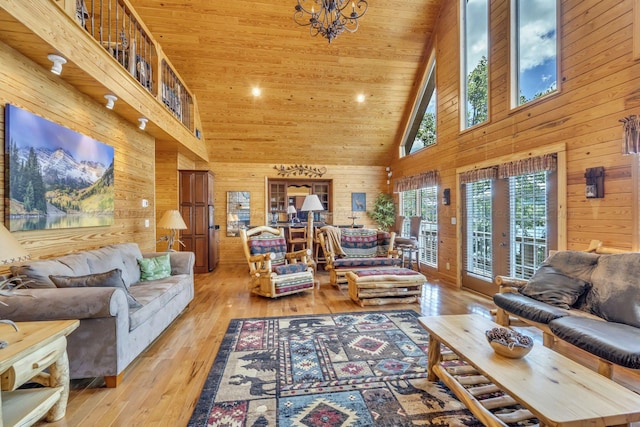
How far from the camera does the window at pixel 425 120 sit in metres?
6.11

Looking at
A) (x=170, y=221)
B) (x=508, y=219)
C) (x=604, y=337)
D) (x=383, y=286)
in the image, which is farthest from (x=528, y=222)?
(x=170, y=221)

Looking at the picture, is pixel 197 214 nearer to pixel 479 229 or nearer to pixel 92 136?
pixel 92 136

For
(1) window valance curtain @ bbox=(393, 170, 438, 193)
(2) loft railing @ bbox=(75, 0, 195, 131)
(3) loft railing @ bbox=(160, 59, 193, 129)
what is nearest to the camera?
(2) loft railing @ bbox=(75, 0, 195, 131)

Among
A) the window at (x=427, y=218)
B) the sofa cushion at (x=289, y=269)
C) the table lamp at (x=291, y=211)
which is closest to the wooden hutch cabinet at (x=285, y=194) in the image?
the table lamp at (x=291, y=211)

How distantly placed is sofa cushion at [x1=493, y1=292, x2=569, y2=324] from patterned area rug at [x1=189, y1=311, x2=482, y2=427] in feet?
2.68

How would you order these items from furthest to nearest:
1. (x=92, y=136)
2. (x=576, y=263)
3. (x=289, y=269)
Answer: (x=289, y=269), (x=92, y=136), (x=576, y=263)

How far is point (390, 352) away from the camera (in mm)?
2598

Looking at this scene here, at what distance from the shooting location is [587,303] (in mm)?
2480

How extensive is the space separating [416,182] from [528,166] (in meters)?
2.74

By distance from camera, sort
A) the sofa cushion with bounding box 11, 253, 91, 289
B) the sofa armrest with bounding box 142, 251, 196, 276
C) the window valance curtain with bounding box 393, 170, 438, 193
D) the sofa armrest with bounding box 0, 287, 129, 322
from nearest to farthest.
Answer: the sofa armrest with bounding box 0, 287, 129, 322
the sofa cushion with bounding box 11, 253, 91, 289
the sofa armrest with bounding box 142, 251, 196, 276
the window valance curtain with bounding box 393, 170, 438, 193

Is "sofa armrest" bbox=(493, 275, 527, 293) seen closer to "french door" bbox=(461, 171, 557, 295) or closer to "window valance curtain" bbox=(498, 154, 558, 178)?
"french door" bbox=(461, 171, 557, 295)

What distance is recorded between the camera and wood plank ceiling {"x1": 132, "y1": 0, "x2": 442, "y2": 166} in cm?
516

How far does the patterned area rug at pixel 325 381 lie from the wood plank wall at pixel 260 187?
4.63 metres

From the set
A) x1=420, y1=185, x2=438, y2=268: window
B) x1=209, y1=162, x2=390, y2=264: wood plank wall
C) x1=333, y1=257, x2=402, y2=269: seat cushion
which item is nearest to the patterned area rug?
x1=333, y1=257, x2=402, y2=269: seat cushion
